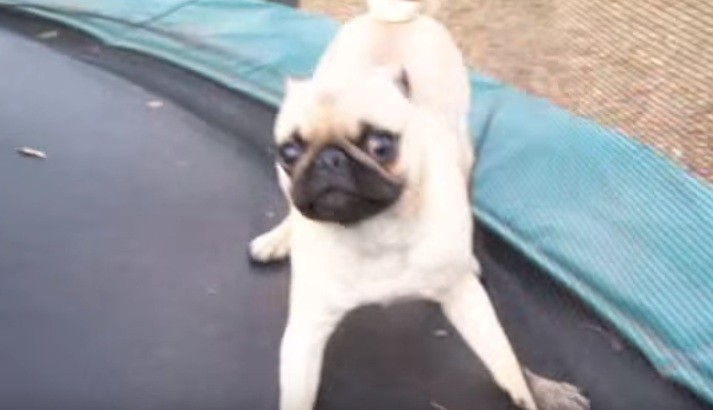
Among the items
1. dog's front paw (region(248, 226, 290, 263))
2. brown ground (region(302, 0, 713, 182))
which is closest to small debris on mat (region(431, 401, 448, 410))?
dog's front paw (region(248, 226, 290, 263))

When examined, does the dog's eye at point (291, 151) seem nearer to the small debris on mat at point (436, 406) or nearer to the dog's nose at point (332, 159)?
the dog's nose at point (332, 159)

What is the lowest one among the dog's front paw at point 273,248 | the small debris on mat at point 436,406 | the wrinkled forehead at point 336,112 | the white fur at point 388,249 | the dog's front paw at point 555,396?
the dog's front paw at point 273,248

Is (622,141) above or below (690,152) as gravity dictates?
above

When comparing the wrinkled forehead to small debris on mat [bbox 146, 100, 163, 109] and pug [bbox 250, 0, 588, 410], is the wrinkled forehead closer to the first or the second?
pug [bbox 250, 0, 588, 410]

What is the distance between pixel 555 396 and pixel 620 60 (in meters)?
1.62

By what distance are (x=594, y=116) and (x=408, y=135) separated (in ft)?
4.95

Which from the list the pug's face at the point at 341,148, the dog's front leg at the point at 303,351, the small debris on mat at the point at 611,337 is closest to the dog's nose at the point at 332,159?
the pug's face at the point at 341,148

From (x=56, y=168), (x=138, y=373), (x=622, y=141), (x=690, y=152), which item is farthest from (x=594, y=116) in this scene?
(x=138, y=373)

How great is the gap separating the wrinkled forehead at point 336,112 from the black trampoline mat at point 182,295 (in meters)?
0.40

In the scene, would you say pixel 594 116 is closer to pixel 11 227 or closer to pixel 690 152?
pixel 690 152

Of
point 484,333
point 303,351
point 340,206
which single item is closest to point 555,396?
point 484,333

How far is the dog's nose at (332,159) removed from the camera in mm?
1082

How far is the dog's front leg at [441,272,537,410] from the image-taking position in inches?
51.0

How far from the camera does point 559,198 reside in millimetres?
1670
